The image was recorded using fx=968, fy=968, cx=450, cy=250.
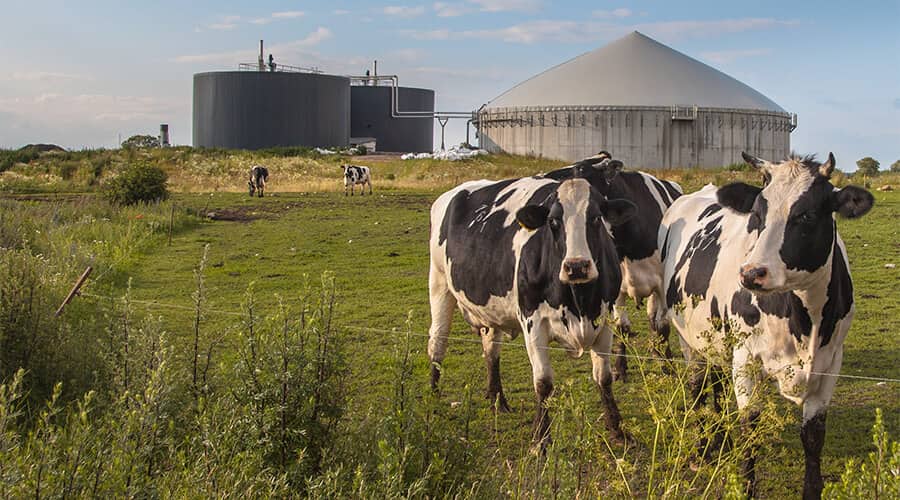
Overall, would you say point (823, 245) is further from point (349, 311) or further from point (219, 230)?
point (219, 230)

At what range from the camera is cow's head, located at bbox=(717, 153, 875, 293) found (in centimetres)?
483

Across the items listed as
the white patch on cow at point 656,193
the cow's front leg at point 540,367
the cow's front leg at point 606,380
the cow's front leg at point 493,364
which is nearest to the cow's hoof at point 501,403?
the cow's front leg at point 493,364

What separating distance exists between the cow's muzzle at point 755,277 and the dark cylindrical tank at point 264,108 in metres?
55.3

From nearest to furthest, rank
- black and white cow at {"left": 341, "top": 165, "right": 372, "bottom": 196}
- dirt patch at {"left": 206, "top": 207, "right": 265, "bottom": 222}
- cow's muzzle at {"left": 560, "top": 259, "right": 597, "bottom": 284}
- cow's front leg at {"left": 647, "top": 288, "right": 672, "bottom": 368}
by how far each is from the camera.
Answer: cow's muzzle at {"left": 560, "top": 259, "right": 597, "bottom": 284} → cow's front leg at {"left": 647, "top": 288, "right": 672, "bottom": 368} → dirt patch at {"left": 206, "top": 207, "right": 265, "bottom": 222} → black and white cow at {"left": 341, "top": 165, "right": 372, "bottom": 196}

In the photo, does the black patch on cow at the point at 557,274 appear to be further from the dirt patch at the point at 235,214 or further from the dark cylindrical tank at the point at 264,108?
the dark cylindrical tank at the point at 264,108

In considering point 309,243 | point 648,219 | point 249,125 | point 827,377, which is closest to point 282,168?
point 249,125

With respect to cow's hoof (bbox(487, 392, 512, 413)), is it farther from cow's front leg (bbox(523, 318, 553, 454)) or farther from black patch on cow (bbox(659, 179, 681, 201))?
black patch on cow (bbox(659, 179, 681, 201))

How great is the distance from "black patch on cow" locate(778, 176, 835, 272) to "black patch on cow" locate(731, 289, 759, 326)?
0.54 meters

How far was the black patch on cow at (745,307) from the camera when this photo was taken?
17.8ft

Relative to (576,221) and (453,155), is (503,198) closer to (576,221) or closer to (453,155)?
(576,221)

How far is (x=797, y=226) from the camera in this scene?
4.94 m

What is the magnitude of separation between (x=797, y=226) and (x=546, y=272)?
79.0 inches

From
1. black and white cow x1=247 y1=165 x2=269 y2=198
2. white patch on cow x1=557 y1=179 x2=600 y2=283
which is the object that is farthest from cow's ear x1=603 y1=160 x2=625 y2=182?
black and white cow x1=247 y1=165 x2=269 y2=198

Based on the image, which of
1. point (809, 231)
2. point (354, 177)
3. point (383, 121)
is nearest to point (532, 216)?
point (809, 231)
